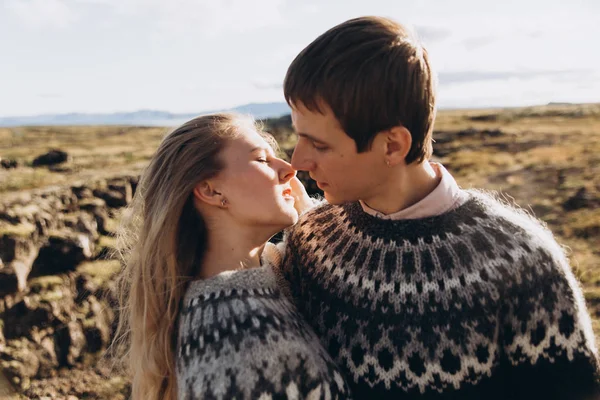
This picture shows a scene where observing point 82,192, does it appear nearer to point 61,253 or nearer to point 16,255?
point 61,253

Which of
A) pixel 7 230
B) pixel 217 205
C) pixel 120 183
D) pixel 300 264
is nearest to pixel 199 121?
pixel 217 205

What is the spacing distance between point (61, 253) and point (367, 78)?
881 centimetres

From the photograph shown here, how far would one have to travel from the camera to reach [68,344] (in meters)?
9.07

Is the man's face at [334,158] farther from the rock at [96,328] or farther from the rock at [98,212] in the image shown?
the rock at [98,212]

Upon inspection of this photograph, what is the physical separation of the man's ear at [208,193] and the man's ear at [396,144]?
0.79 m

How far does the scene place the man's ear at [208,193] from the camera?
9.09 ft

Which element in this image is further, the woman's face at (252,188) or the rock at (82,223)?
the rock at (82,223)

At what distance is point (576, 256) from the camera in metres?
9.97

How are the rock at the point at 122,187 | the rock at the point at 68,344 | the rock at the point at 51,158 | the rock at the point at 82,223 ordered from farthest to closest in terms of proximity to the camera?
the rock at the point at 51,158, the rock at the point at 122,187, the rock at the point at 82,223, the rock at the point at 68,344

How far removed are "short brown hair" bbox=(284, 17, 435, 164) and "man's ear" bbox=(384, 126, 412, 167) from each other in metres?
0.03

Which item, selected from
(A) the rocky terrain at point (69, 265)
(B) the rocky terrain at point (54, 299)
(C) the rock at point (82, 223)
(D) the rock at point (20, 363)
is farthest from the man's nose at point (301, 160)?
(C) the rock at point (82, 223)

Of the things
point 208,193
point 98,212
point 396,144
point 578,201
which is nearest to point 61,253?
point 98,212

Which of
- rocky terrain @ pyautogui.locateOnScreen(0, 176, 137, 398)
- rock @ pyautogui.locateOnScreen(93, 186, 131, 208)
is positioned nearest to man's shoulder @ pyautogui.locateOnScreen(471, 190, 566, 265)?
rocky terrain @ pyautogui.locateOnScreen(0, 176, 137, 398)

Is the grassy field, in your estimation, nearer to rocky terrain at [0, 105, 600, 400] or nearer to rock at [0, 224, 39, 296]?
rocky terrain at [0, 105, 600, 400]
